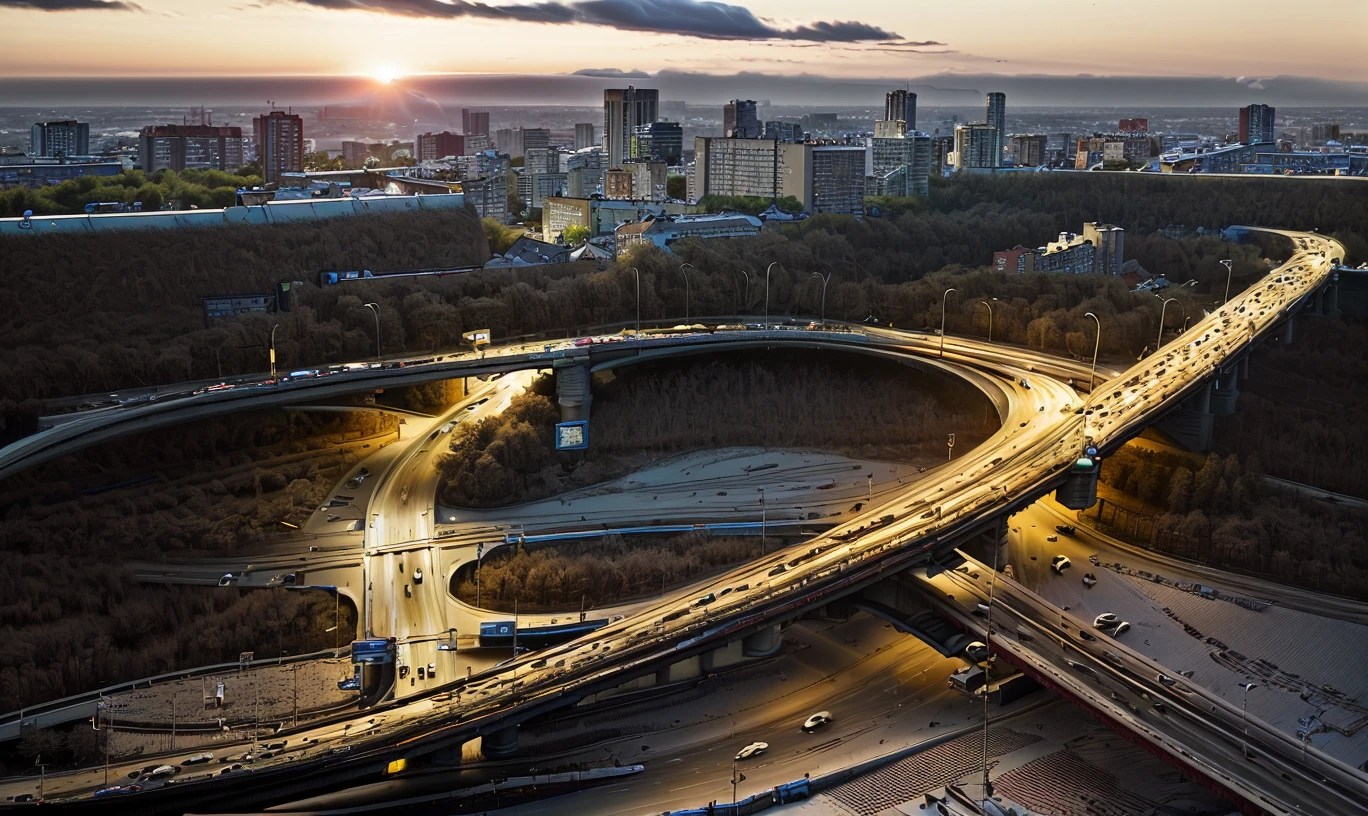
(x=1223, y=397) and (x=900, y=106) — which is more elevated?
(x=900, y=106)

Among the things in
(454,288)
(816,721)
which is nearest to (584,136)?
(454,288)

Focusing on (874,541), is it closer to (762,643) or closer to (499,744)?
(762,643)

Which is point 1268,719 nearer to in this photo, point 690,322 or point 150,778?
point 150,778

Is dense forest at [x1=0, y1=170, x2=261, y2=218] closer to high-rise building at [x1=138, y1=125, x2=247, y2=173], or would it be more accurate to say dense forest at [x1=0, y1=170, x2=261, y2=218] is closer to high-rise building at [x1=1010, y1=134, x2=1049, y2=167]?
high-rise building at [x1=138, y1=125, x2=247, y2=173]

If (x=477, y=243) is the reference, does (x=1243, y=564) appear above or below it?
below

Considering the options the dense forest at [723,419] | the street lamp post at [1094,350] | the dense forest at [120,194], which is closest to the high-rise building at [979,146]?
the street lamp post at [1094,350]

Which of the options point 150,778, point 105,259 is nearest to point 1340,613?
point 150,778

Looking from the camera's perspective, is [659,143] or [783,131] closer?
[659,143]

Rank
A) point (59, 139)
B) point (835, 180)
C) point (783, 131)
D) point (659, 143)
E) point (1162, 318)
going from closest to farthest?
1. point (1162, 318)
2. point (59, 139)
3. point (835, 180)
4. point (659, 143)
5. point (783, 131)
